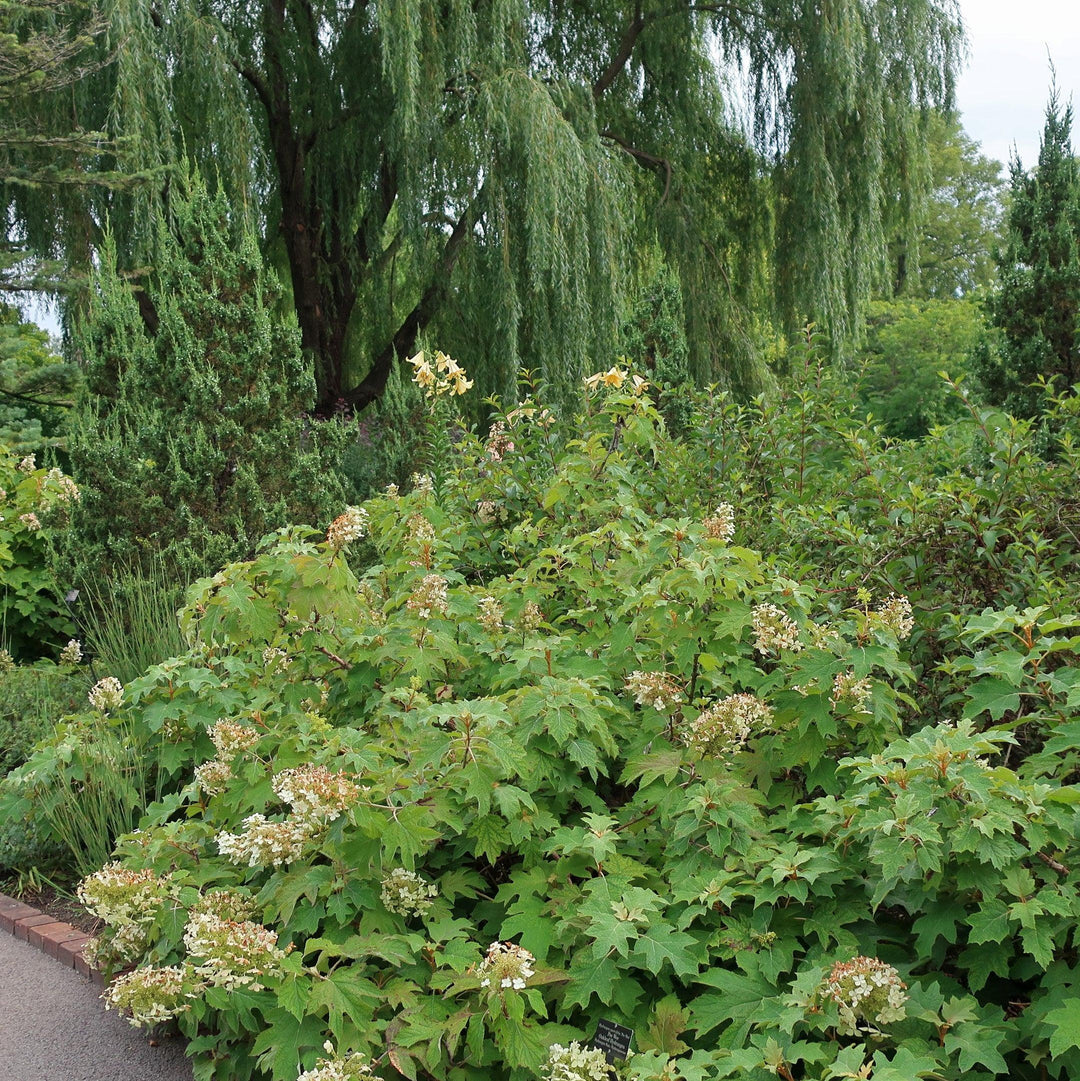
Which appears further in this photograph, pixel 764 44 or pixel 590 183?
pixel 764 44

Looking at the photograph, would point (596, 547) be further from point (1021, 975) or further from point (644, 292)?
point (644, 292)

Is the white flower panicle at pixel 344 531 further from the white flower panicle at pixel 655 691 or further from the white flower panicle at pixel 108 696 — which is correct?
the white flower panicle at pixel 108 696

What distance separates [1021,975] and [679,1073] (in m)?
0.74

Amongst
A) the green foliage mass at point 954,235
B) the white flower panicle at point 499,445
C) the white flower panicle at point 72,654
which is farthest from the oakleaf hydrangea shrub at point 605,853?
the green foliage mass at point 954,235

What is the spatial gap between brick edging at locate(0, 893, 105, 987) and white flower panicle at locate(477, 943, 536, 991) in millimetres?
1785

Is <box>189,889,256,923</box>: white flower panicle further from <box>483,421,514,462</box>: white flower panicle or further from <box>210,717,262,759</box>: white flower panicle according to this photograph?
<box>483,421,514,462</box>: white flower panicle

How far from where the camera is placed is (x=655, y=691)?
2.85 m

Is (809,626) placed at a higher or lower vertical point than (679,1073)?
higher

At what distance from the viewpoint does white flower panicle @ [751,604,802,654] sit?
268 centimetres

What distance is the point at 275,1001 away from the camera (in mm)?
2570

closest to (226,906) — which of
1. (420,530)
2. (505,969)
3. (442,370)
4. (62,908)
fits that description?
(505,969)

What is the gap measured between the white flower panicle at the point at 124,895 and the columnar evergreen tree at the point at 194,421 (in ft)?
11.8

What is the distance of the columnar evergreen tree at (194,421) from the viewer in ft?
21.4

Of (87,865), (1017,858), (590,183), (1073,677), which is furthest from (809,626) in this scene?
(590,183)
